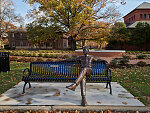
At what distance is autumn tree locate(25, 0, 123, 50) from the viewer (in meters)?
20.1

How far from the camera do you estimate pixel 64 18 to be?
75.8 feet

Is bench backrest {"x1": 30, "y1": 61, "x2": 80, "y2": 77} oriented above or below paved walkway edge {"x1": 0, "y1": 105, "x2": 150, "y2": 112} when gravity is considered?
above

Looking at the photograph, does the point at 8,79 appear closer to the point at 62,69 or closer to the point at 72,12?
the point at 62,69

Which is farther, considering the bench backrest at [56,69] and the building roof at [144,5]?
the building roof at [144,5]

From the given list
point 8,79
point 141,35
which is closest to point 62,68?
point 8,79

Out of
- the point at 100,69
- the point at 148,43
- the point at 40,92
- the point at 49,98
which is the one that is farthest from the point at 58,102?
the point at 148,43

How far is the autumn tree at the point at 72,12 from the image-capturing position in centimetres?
2008

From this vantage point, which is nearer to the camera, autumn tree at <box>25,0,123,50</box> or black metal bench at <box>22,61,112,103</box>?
black metal bench at <box>22,61,112,103</box>

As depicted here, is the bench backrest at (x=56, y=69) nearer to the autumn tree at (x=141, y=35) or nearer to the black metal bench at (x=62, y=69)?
the black metal bench at (x=62, y=69)

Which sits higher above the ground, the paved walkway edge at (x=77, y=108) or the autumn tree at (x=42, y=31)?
the autumn tree at (x=42, y=31)

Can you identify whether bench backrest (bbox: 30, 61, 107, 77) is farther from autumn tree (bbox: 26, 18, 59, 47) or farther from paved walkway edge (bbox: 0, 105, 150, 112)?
autumn tree (bbox: 26, 18, 59, 47)

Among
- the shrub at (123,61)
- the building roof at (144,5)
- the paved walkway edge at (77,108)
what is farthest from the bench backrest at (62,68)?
the building roof at (144,5)

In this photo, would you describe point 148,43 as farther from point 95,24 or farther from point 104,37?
point 95,24

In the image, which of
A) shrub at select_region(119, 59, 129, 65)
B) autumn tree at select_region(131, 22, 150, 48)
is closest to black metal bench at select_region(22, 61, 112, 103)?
shrub at select_region(119, 59, 129, 65)
